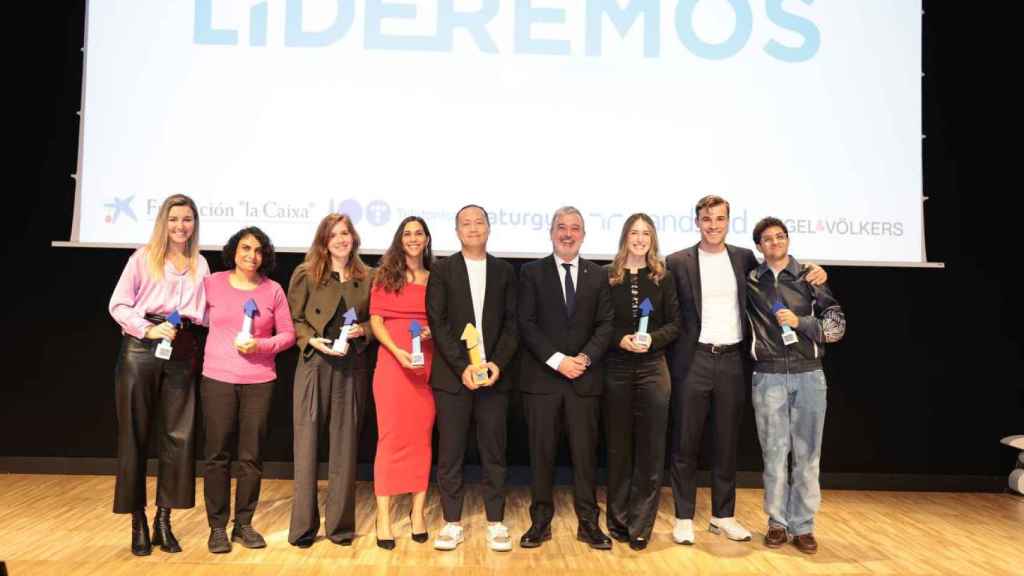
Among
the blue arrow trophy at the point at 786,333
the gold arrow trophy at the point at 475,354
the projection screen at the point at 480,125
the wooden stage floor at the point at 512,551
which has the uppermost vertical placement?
the projection screen at the point at 480,125

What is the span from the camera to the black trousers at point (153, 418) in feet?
10.5

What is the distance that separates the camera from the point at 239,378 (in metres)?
3.26

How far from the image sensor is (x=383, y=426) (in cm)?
345

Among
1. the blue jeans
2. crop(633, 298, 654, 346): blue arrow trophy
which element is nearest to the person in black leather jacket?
the blue jeans

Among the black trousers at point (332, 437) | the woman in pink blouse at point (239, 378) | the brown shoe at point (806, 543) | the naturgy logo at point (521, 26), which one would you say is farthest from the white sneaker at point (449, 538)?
the naturgy logo at point (521, 26)

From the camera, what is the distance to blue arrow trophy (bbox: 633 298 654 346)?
10.7 ft

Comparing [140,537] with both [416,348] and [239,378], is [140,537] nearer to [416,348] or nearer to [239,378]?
[239,378]

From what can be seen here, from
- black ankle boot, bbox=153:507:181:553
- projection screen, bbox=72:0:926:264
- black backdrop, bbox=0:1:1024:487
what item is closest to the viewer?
black ankle boot, bbox=153:507:181:553

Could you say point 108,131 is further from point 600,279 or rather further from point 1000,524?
point 1000,524

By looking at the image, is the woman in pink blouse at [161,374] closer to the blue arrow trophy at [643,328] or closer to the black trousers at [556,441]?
the black trousers at [556,441]

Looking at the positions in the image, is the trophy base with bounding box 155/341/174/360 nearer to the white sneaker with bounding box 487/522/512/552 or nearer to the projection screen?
the projection screen

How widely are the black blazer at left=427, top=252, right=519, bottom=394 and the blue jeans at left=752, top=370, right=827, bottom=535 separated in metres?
1.24

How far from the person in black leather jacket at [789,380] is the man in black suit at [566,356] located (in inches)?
30.5

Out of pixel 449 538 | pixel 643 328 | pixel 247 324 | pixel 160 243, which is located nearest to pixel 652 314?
pixel 643 328
